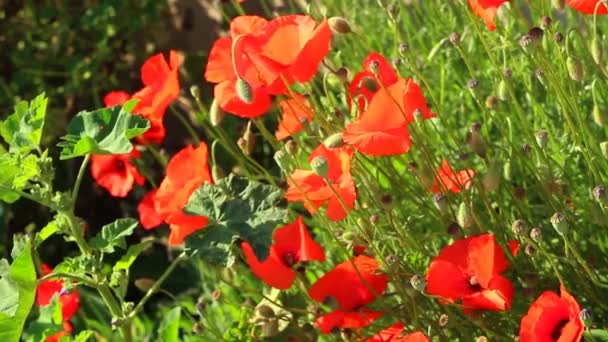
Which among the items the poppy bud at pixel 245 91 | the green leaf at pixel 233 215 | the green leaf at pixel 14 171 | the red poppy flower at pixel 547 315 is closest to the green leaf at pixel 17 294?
the green leaf at pixel 14 171

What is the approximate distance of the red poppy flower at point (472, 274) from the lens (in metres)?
1.79

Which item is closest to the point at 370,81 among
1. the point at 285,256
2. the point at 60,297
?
the point at 285,256

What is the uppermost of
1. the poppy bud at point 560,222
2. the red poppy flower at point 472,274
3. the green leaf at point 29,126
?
the green leaf at point 29,126

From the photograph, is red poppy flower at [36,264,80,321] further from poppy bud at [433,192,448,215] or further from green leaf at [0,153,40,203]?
poppy bud at [433,192,448,215]

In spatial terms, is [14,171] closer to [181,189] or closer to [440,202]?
[181,189]

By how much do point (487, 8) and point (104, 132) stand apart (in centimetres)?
61

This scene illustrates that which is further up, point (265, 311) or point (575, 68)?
point (575, 68)

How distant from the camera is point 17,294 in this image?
1.85 metres

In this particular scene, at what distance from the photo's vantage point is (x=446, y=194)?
6.42 ft

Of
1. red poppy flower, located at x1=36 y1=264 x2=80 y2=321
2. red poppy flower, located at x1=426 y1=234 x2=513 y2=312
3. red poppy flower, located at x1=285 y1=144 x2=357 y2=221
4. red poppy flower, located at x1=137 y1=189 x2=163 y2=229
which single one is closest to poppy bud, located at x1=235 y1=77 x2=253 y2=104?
red poppy flower, located at x1=285 y1=144 x2=357 y2=221

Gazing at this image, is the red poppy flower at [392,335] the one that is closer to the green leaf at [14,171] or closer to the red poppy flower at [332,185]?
the red poppy flower at [332,185]

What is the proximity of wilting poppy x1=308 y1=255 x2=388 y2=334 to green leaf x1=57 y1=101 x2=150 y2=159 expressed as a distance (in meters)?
0.39

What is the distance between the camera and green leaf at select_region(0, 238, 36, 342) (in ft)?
5.63

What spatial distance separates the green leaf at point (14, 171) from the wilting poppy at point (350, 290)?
1.58ft
